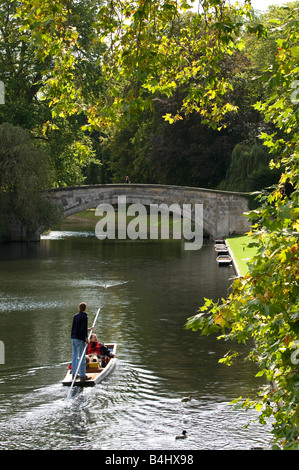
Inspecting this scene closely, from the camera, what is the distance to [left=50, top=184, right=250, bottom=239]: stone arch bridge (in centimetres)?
4270

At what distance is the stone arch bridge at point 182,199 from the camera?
42697mm

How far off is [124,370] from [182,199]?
29372 millimetres

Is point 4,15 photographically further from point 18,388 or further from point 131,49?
point 131,49

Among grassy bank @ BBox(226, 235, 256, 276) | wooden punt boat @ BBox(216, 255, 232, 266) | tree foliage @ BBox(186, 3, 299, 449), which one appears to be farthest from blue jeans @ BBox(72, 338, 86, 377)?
wooden punt boat @ BBox(216, 255, 232, 266)

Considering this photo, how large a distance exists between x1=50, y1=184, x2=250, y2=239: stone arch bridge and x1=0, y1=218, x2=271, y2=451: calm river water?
46.7 feet

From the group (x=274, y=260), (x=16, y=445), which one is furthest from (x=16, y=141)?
(x=274, y=260)

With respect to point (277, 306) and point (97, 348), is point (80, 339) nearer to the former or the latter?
point (97, 348)

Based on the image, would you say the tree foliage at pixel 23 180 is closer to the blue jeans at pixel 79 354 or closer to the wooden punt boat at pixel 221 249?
the wooden punt boat at pixel 221 249

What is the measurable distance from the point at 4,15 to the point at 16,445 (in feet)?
109

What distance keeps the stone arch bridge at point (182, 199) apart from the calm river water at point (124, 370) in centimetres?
1424

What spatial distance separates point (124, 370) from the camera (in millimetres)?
14141
